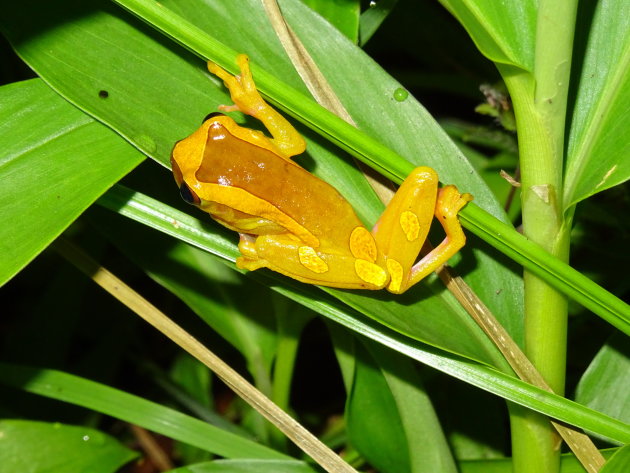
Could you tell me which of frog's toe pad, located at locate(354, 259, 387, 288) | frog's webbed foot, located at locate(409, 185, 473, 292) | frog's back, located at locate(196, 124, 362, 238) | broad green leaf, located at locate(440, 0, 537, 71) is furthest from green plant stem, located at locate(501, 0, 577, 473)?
frog's back, located at locate(196, 124, 362, 238)

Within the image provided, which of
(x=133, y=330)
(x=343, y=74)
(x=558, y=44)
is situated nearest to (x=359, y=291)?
(x=343, y=74)

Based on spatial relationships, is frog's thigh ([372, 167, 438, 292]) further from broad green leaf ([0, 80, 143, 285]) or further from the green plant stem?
broad green leaf ([0, 80, 143, 285])

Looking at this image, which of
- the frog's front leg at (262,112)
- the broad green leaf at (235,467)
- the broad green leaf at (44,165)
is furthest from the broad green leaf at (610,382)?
the broad green leaf at (44,165)

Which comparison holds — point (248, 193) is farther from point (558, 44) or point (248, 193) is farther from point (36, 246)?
point (558, 44)

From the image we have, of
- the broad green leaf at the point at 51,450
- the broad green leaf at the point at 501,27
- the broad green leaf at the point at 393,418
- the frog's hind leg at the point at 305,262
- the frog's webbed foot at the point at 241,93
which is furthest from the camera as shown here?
the broad green leaf at the point at 51,450

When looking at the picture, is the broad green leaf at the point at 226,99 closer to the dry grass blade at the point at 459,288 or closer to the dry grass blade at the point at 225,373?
the dry grass blade at the point at 459,288

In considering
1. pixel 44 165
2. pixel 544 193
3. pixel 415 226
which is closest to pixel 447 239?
pixel 415 226
